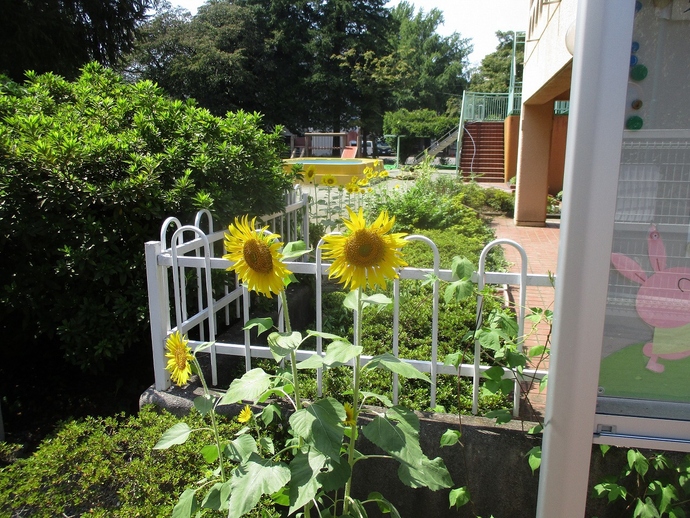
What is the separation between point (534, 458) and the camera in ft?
7.55

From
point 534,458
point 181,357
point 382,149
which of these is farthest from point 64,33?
point 382,149

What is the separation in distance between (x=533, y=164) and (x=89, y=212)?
9136mm

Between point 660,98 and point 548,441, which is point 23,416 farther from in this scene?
point 660,98

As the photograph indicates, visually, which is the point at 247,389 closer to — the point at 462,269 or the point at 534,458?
the point at 462,269

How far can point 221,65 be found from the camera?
35344 mm

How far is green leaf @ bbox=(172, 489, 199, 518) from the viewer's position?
1.98 meters

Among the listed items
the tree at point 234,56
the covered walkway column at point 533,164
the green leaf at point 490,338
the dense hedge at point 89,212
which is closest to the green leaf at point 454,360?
the green leaf at point 490,338

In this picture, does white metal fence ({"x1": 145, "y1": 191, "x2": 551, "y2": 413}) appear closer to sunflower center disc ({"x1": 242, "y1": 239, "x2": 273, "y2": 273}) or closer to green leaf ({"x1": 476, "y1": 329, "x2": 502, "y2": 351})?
green leaf ({"x1": 476, "y1": 329, "x2": 502, "y2": 351})

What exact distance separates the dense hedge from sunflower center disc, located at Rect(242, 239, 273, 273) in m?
1.69

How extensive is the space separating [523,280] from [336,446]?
1.28 metres

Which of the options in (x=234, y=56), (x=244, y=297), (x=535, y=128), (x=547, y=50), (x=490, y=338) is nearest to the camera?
(x=490, y=338)

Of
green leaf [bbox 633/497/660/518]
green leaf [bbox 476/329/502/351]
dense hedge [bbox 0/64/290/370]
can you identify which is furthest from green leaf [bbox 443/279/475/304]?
dense hedge [bbox 0/64/290/370]

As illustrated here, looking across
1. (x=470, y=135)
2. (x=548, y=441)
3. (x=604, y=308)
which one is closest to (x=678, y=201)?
(x=604, y=308)

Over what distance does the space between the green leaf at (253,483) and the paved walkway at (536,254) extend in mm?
1828
